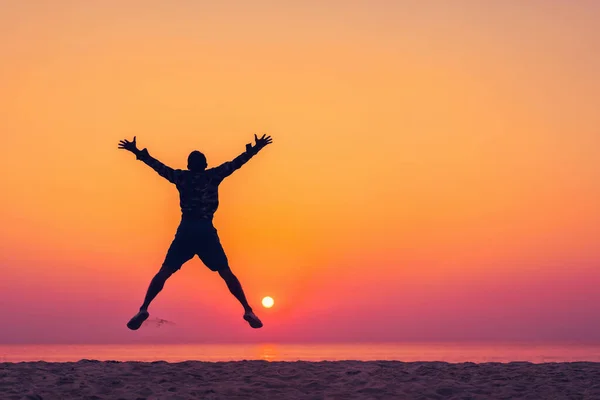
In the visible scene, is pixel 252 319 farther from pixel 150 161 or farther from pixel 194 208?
pixel 150 161

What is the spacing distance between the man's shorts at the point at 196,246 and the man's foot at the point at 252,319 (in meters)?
0.99

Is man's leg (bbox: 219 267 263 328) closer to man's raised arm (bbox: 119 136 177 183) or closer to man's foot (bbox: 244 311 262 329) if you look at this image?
man's foot (bbox: 244 311 262 329)

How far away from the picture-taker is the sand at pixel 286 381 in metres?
12.6

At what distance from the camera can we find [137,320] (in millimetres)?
13188

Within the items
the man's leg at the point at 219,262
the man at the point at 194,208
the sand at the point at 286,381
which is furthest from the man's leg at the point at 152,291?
the sand at the point at 286,381

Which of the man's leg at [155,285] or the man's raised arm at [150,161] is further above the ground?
the man's raised arm at [150,161]

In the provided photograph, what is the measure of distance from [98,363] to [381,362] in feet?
19.3

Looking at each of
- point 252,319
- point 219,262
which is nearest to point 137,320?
point 219,262

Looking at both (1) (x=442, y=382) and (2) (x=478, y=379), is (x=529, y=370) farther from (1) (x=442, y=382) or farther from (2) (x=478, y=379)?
(1) (x=442, y=382)

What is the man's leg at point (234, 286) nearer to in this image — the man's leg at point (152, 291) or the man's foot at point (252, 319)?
the man's foot at point (252, 319)

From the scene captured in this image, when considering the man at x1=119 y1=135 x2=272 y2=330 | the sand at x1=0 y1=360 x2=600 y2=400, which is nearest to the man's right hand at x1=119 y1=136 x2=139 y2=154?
the man at x1=119 y1=135 x2=272 y2=330

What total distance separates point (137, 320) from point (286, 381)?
2.85 metres

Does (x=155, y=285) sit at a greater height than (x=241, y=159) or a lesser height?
lesser

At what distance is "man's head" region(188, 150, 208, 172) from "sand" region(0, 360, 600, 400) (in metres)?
3.69
